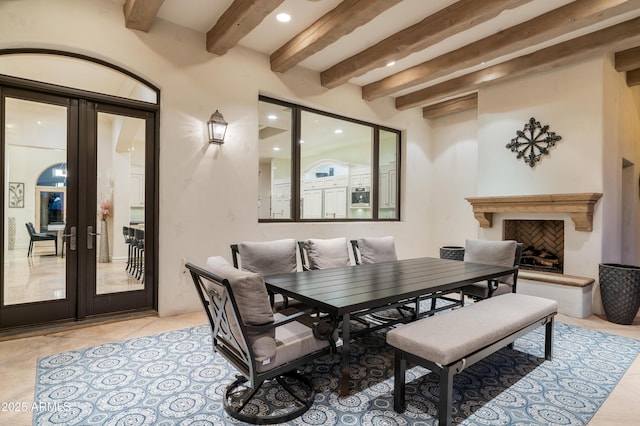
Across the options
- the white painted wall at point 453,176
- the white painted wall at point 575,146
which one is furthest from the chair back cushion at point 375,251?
the white painted wall at point 453,176

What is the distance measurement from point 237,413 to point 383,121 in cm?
515

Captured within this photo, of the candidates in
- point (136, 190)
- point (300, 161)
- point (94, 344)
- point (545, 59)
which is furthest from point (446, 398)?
point (545, 59)

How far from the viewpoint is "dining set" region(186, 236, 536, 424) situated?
181 centimetres

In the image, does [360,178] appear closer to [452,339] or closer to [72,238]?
[72,238]

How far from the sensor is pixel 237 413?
6.49 feet

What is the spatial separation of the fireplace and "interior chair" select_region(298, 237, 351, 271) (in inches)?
115

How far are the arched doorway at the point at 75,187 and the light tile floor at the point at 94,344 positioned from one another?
0.35 metres

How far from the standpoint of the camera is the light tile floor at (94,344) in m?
2.05

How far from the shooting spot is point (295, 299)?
239 cm

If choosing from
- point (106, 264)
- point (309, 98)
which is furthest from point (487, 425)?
point (309, 98)

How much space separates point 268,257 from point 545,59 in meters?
4.24

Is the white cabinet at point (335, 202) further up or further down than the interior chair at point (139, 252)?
further up

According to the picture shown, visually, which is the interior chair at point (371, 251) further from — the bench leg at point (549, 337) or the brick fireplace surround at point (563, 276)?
the brick fireplace surround at point (563, 276)

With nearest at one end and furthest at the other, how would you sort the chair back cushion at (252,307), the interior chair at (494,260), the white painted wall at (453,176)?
the chair back cushion at (252,307)
the interior chair at (494,260)
the white painted wall at (453,176)
